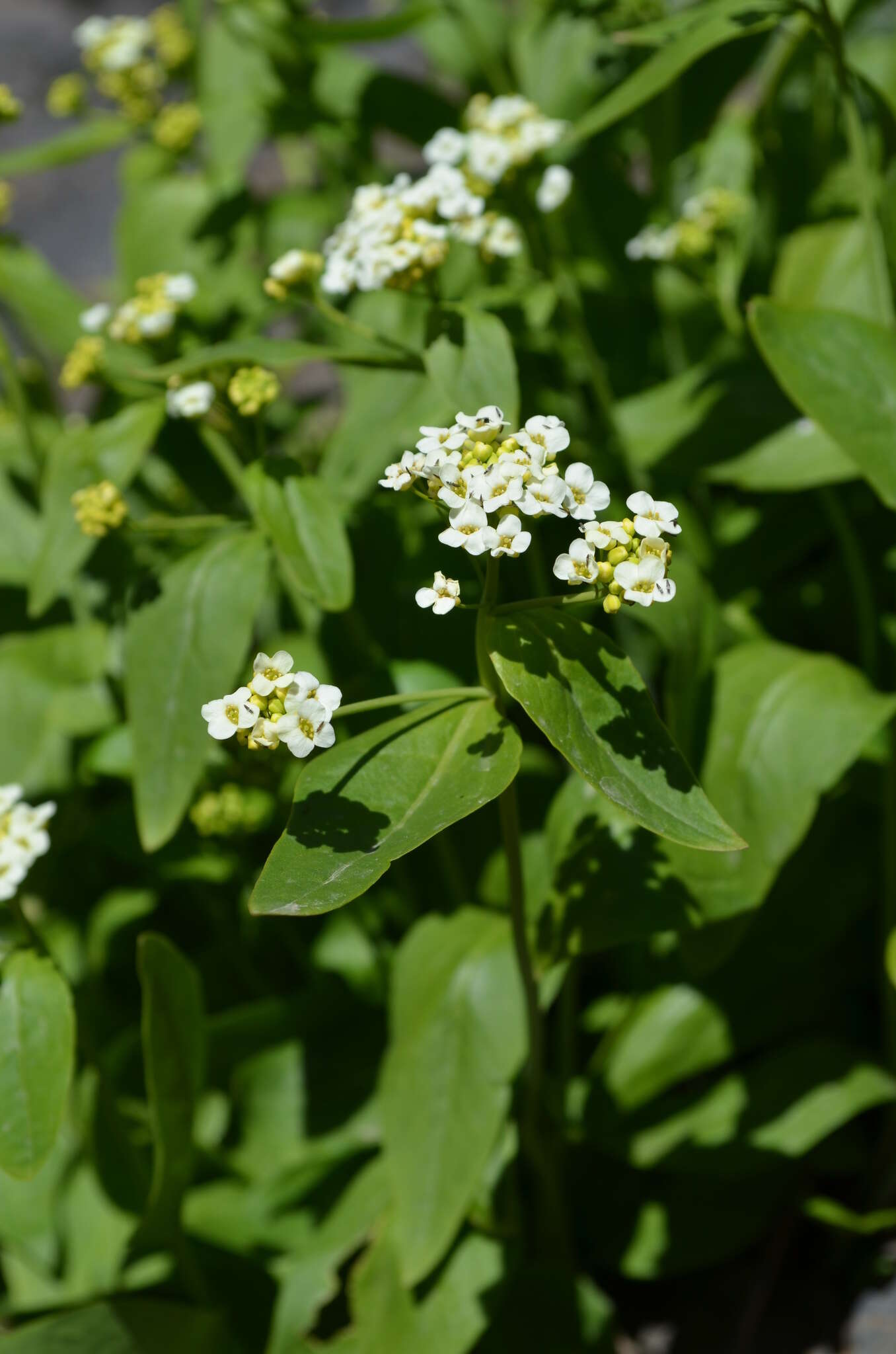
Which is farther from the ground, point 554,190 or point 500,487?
point 500,487

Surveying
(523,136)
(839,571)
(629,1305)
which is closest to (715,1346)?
(629,1305)

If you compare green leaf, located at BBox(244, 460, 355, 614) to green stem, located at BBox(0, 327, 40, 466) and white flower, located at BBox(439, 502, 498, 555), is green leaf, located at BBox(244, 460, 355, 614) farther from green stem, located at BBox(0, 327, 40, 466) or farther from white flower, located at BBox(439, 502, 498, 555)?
green stem, located at BBox(0, 327, 40, 466)

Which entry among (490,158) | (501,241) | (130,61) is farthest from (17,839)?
(130,61)

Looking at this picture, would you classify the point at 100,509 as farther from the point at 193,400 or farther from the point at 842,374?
the point at 842,374

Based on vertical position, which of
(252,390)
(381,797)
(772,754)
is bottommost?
(772,754)

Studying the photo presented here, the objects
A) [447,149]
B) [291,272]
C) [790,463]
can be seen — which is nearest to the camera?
[291,272]

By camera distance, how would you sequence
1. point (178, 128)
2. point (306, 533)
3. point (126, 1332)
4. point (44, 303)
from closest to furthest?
point (306, 533) → point (126, 1332) → point (44, 303) → point (178, 128)
